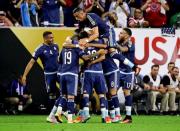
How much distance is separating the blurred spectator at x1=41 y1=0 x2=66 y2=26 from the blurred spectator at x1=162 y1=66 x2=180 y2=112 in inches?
161

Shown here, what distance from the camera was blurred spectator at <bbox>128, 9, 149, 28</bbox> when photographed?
27.1 meters

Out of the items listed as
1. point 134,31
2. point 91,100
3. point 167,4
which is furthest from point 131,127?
point 167,4

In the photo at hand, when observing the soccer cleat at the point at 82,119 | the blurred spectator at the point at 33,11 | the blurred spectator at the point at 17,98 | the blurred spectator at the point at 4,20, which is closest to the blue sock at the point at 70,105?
the soccer cleat at the point at 82,119

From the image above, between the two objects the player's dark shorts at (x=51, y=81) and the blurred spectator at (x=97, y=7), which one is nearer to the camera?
the player's dark shorts at (x=51, y=81)

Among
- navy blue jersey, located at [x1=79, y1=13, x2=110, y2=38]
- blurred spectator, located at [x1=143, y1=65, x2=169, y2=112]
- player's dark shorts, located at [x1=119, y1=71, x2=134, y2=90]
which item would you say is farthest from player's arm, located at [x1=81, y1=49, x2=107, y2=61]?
blurred spectator, located at [x1=143, y1=65, x2=169, y2=112]

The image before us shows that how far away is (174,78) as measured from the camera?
26.6 metres

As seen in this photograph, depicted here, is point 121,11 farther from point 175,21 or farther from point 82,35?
point 82,35

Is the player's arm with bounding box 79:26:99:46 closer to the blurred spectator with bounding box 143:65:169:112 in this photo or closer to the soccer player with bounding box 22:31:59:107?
the soccer player with bounding box 22:31:59:107

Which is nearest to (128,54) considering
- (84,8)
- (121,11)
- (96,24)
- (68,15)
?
(96,24)

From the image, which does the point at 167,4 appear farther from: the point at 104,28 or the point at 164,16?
the point at 104,28

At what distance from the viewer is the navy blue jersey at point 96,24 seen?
A: 64.8 feet

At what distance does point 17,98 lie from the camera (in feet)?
82.2

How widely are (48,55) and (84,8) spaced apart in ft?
17.5

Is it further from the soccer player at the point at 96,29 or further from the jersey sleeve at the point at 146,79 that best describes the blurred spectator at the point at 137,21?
the soccer player at the point at 96,29
